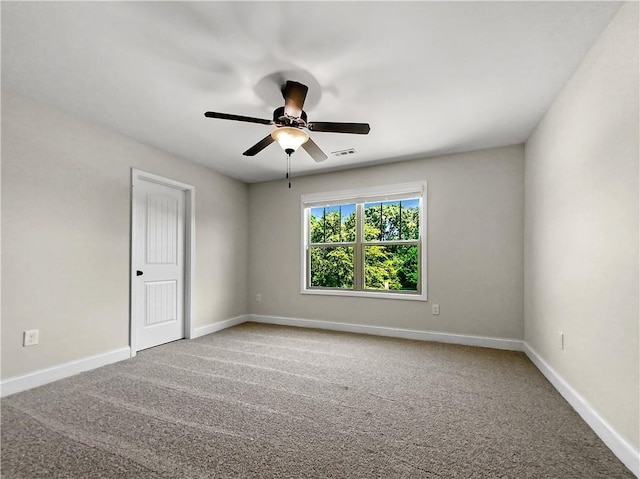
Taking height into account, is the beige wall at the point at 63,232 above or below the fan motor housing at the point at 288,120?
below

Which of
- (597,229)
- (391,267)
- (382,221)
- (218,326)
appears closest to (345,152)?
(382,221)

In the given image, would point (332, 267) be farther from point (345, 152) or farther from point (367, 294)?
point (345, 152)

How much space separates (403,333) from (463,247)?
55.0 inches

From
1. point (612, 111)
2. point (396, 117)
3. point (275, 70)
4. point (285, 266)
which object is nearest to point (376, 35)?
point (275, 70)

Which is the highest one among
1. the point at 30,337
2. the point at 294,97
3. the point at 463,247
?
the point at 294,97

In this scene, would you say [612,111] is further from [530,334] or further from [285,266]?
[285,266]

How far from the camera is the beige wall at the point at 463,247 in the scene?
12.1 feet

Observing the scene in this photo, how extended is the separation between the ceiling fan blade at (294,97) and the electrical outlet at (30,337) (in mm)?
2788

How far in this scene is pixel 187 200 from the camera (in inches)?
169

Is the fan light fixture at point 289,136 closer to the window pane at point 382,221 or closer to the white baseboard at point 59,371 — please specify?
the window pane at point 382,221

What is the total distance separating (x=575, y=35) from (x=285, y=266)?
165 inches

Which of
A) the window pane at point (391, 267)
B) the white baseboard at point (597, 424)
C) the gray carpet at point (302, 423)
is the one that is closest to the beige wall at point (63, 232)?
the gray carpet at point (302, 423)

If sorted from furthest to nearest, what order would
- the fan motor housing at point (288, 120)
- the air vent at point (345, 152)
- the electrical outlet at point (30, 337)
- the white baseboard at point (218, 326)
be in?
the white baseboard at point (218, 326)
the air vent at point (345, 152)
the electrical outlet at point (30, 337)
the fan motor housing at point (288, 120)

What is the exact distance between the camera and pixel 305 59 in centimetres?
208
